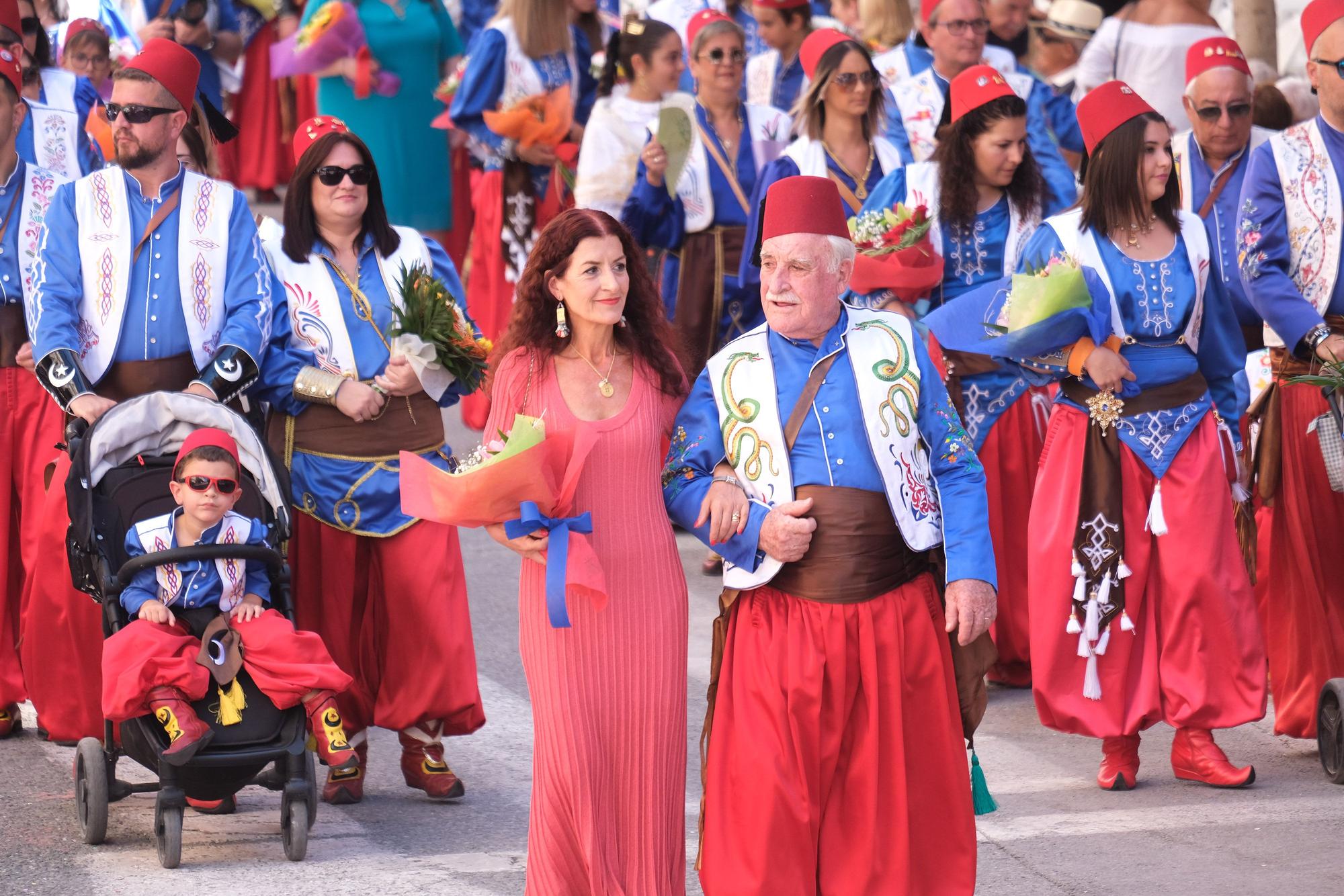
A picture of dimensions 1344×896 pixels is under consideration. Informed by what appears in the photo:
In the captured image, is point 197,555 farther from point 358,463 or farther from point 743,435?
point 743,435

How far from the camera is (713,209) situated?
31.1 ft

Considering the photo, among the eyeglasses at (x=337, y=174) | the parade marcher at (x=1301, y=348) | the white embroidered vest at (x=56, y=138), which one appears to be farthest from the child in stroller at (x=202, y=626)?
the parade marcher at (x=1301, y=348)

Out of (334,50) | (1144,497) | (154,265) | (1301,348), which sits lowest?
(1144,497)

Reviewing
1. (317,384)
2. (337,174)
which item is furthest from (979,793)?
(337,174)

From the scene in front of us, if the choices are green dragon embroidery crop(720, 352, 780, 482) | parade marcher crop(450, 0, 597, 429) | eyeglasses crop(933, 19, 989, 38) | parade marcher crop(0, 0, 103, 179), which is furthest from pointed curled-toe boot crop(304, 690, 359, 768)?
parade marcher crop(450, 0, 597, 429)

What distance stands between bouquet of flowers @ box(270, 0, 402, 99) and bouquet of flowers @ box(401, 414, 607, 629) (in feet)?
25.9

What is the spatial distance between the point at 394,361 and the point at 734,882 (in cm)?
243

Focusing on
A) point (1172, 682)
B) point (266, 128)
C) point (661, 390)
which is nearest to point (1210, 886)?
point (1172, 682)

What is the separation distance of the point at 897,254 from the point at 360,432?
2195mm

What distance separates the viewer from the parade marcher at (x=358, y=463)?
654 cm

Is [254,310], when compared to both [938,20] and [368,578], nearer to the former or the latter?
[368,578]

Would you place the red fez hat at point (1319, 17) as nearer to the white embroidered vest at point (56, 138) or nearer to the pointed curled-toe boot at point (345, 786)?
the pointed curled-toe boot at point (345, 786)

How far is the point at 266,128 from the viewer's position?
17.1m

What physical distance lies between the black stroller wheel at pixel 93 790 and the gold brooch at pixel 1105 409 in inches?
133
